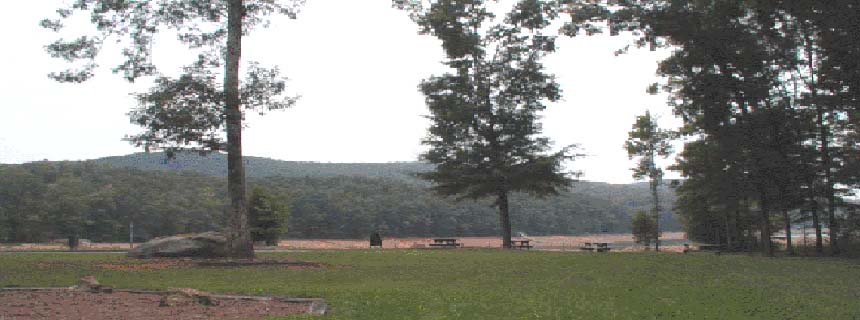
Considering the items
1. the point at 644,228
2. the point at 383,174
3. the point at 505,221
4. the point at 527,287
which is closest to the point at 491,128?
the point at 505,221

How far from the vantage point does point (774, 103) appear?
30344mm

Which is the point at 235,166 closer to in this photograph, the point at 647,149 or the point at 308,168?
the point at 647,149

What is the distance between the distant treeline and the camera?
6425 cm

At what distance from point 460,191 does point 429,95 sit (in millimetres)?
5883

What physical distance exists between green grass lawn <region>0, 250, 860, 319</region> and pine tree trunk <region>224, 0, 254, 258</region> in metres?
2.94

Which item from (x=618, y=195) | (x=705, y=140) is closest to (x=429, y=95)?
(x=705, y=140)

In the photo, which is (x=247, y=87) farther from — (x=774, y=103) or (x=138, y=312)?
(x=774, y=103)

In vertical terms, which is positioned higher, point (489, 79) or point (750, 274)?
point (489, 79)

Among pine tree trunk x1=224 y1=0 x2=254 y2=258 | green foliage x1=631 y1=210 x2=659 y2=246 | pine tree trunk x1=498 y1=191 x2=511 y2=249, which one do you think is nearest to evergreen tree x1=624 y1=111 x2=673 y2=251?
green foliage x1=631 y1=210 x2=659 y2=246

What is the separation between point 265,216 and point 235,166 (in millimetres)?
26584

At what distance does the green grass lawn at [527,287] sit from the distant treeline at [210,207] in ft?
80.7

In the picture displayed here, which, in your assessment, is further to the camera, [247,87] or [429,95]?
[429,95]

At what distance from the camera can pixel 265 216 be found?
151 feet

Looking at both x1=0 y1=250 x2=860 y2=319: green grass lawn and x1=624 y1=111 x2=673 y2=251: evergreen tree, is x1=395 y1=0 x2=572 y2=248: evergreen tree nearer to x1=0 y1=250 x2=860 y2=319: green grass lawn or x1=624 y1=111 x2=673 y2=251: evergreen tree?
x1=624 y1=111 x2=673 y2=251: evergreen tree
